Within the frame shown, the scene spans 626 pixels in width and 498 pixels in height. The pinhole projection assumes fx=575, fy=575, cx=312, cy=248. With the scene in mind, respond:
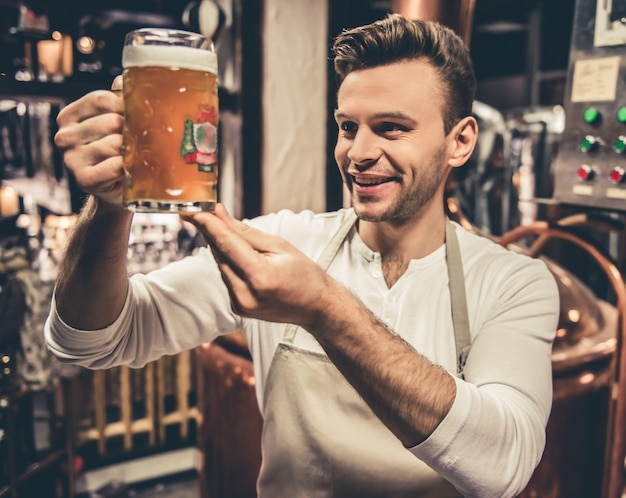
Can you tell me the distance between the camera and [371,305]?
1.54 m

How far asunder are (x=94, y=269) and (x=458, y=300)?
88 cm

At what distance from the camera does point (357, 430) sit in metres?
1.45

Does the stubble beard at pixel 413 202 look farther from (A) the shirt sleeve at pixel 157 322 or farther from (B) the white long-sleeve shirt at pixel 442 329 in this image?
(A) the shirt sleeve at pixel 157 322

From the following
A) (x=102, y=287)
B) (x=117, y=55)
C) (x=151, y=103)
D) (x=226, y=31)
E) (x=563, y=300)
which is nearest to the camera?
(x=151, y=103)

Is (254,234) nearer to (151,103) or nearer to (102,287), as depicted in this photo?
(151,103)

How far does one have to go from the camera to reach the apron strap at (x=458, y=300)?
1.42 m

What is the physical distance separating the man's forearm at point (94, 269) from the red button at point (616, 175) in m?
1.45

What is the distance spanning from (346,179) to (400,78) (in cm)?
28

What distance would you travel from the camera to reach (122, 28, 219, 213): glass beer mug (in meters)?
0.96

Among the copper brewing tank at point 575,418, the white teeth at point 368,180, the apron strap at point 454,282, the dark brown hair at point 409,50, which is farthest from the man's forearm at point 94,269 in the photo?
the copper brewing tank at point 575,418

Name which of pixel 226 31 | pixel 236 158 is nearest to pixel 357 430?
pixel 236 158

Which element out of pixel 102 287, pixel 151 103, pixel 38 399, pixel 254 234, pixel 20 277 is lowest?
pixel 38 399

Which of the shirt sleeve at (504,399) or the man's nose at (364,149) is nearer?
the shirt sleeve at (504,399)

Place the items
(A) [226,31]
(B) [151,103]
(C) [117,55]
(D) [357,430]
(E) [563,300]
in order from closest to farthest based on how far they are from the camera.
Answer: (B) [151,103] → (D) [357,430] → (E) [563,300] → (A) [226,31] → (C) [117,55]
